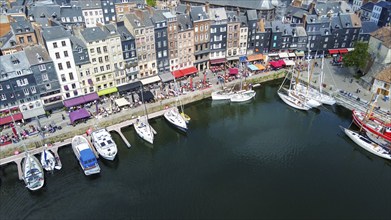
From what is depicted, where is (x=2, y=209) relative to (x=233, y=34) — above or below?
below

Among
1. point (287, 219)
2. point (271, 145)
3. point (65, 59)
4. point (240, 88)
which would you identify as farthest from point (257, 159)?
point (65, 59)

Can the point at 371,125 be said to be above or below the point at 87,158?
above

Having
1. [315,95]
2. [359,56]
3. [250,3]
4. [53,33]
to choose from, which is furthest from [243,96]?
[250,3]

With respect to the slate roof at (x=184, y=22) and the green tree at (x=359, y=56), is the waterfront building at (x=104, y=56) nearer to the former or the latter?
the slate roof at (x=184, y=22)

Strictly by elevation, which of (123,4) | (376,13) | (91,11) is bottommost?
(376,13)

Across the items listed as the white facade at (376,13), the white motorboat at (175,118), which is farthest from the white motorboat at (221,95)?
A: the white facade at (376,13)

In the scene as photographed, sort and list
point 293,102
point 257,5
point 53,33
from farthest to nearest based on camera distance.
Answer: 1. point 257,5
2. point 293,102
3. point 53,33

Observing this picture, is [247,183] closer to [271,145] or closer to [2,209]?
[271,145]

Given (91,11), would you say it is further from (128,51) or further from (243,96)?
(243,96)
